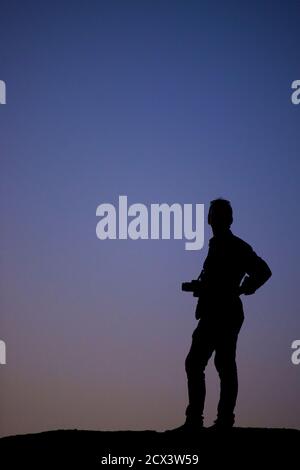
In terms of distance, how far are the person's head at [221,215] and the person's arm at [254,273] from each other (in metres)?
0.28

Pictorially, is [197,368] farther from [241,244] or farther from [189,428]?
[241,244]

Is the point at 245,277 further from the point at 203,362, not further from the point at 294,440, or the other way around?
the point at 294,440

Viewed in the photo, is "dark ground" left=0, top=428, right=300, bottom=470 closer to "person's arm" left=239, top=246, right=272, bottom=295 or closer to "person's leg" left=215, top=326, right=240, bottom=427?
"person's leg" left=215, top=326, right=240, bottom=427

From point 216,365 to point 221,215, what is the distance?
1274 mm

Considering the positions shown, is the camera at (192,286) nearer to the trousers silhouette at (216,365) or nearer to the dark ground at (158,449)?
the trousers silhouette at (216,365)

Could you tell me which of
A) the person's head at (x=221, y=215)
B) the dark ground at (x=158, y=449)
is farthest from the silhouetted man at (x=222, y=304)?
the dark ground at (x=158, y=449)

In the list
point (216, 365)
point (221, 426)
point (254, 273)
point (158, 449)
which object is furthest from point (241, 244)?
point (158, 449)

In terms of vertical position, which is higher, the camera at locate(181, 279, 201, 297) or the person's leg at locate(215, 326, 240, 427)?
the camera at locate(181, 279, 201, 297)

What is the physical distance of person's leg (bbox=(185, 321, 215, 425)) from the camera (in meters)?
5.76

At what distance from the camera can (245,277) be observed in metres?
5.79

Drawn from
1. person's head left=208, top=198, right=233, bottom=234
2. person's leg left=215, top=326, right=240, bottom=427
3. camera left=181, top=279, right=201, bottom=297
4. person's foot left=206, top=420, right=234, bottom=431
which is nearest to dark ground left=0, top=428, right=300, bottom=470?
person's foot left=206, top=420, right=234, bottom=431

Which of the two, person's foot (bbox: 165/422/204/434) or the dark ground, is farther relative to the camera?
person's foot (bbox: 165/422/204/434)

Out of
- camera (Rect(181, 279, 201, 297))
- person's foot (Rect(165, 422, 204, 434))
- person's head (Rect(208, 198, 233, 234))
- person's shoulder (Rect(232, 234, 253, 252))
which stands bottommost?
person's foot (Rect(165, 422, 204, 434))

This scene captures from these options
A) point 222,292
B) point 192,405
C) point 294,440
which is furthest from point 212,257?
point 294,440
